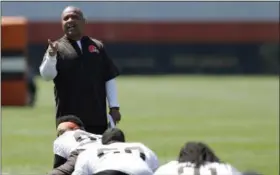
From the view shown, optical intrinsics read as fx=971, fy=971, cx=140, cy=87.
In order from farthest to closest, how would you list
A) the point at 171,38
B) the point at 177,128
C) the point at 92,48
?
1. the point at 171,38
2. the point at 177,128
3. the point at 92,48

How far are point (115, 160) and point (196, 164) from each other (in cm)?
98

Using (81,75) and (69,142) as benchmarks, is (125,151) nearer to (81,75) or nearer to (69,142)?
(69,142)

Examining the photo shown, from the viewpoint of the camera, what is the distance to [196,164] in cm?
774

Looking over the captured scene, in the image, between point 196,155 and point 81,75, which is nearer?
point 196,155

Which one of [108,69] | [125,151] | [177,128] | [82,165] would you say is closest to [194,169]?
[125,151]

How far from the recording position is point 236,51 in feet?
235

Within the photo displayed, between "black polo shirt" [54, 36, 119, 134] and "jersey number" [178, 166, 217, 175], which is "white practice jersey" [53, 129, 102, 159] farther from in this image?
"jersey number" [178, 166, 217, 175]

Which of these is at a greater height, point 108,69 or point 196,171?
point 108,69

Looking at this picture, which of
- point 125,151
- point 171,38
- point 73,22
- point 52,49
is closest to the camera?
point 125,151

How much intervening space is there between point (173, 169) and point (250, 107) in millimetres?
24331

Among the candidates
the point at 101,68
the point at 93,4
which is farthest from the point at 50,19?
the point at 101,68

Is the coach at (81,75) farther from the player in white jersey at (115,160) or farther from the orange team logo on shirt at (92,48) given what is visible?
the player in white jersey at (115,160)

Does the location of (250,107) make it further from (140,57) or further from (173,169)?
(140,57)

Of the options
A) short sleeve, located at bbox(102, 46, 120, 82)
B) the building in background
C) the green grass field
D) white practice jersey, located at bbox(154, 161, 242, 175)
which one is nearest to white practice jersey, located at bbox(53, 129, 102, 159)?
short sleeve, located at bbox(102, 46, 120, 82)
